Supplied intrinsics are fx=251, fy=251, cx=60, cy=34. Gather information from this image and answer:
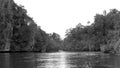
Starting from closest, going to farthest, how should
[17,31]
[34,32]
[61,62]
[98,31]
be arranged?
[61,62], [17,31], [34,32], [98,31]

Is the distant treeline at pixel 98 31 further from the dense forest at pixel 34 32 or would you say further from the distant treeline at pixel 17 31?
the distant treeline at pixel 17 31

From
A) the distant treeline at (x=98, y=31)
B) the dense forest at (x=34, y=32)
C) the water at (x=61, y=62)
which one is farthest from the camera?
the distant treeline at (x=98, y=31)

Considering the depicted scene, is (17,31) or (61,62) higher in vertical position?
(17,31)

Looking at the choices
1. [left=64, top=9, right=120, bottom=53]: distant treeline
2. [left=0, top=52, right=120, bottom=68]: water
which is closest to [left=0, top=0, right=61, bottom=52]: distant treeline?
[left=64, top=9, right=120, bottom=53]: distant treeline

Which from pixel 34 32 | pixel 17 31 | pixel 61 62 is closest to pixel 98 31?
pixel 34 32

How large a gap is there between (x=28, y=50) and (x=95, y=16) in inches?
1448

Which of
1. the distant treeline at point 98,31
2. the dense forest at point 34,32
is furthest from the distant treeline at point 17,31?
the distant treeline at point 98,31

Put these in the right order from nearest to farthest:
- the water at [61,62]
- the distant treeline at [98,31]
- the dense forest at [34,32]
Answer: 1. the water at [61,62]
2. the dense forest at [34,32]
3. the distant treeline at [98,31]

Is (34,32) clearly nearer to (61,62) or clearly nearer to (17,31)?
(17,31)

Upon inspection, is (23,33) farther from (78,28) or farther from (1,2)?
(78,28)

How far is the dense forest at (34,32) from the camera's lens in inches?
3885

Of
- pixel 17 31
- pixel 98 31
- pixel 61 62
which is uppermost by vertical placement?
pixel 98 31

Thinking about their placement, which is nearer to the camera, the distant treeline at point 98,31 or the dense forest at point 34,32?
the dense forest at point 34,32

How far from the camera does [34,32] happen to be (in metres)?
115
